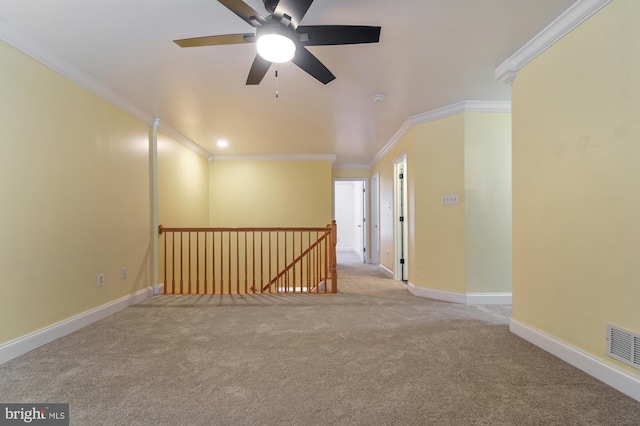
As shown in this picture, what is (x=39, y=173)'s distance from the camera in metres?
2.48

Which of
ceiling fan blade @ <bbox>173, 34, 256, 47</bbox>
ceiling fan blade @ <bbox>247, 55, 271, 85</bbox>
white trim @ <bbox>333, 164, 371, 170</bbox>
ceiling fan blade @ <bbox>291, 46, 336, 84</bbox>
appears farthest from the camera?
white trim @ <bbox>333, 164, 371, 170</bbox>

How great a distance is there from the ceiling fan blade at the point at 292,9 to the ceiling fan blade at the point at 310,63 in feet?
0.68

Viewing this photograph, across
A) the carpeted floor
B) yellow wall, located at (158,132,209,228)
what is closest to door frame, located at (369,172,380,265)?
A: yellow wall, located at (158,132,209,228)

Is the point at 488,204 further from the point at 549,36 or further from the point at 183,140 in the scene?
the point at 183,140

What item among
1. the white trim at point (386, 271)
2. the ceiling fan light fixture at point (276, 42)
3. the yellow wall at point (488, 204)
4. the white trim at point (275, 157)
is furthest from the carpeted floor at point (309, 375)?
the white trim at point (275, 157)

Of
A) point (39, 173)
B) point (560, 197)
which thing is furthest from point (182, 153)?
point (560, 197)

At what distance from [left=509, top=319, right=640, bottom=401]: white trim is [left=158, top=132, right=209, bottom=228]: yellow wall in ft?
15.0

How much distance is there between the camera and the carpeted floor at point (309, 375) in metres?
1.60

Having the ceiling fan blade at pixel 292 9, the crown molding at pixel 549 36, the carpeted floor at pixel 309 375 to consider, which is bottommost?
the carpeted floor at pixel 309 375

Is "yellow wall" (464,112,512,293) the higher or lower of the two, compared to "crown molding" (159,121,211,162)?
lower

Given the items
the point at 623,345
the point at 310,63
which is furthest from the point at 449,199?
the point at 310,63

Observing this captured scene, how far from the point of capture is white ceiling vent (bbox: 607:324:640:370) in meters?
1.71

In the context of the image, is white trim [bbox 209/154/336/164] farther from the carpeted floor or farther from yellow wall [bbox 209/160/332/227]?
the carpeted floor

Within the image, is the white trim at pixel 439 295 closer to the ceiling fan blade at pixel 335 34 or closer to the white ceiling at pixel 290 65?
the white ceiling at pixel 290 65
